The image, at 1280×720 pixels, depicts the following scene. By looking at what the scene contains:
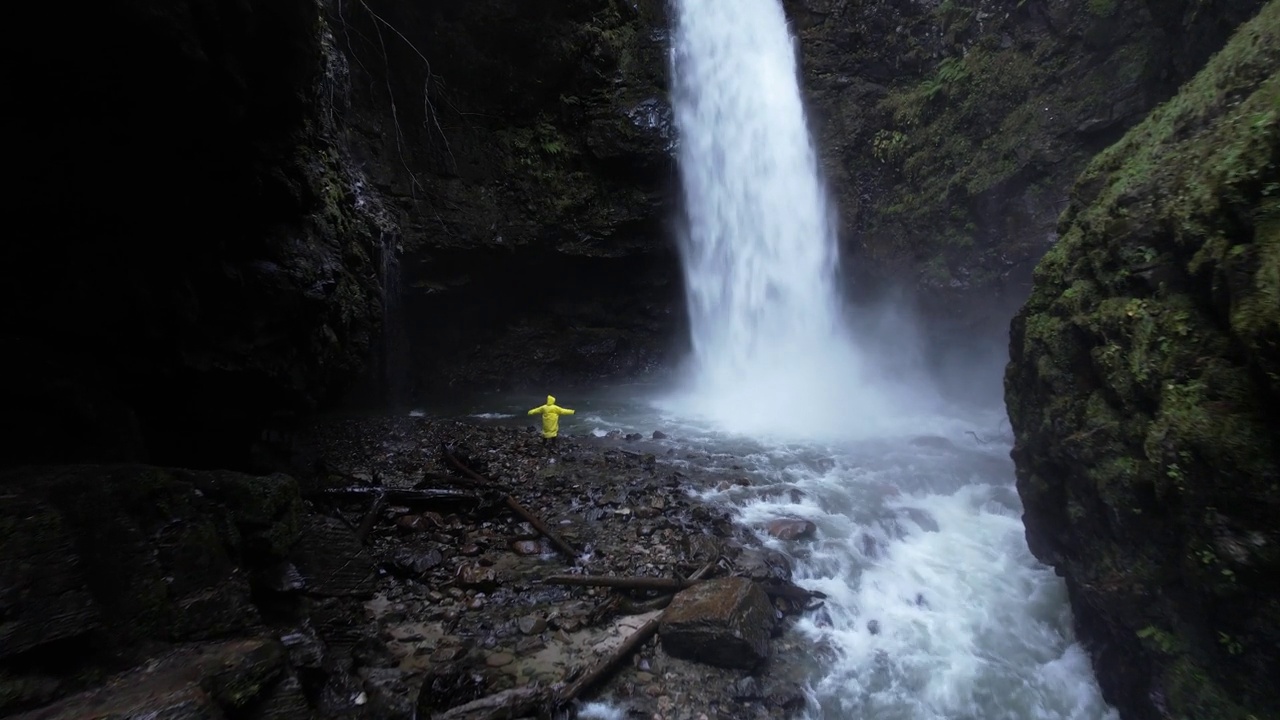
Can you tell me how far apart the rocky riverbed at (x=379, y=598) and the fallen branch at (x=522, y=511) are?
0.05 meters


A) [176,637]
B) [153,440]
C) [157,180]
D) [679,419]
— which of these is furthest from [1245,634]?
[679,419]

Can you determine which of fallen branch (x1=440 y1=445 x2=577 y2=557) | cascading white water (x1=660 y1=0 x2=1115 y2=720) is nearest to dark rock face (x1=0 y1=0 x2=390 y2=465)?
fallen branch (x1=440 y1=445 x2=577 y2=557)

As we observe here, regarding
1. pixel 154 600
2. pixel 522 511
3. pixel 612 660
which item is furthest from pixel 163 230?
pixel 612 660

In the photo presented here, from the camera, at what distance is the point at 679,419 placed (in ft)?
44.4

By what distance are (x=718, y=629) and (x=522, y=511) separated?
3007 millimetres

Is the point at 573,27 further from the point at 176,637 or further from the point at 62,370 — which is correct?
the point at 176,637

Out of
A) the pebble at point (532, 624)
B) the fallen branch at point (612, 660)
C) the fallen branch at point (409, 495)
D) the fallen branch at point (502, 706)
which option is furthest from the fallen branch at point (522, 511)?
the fallen branch at point (502, 706)

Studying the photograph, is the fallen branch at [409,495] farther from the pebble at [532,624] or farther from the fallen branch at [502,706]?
the fallen branch at [502,706]

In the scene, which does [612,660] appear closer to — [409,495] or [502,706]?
[502,706]

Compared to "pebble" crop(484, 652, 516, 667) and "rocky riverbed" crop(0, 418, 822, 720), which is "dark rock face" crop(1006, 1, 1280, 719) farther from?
"pebble" crop(484, 652, 516, 667)

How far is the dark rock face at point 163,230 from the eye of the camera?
371 cm

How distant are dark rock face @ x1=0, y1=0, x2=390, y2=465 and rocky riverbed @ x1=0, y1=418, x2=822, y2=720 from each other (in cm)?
136

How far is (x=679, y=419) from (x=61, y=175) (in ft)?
36.4

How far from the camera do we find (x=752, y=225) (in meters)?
A: 17.0
